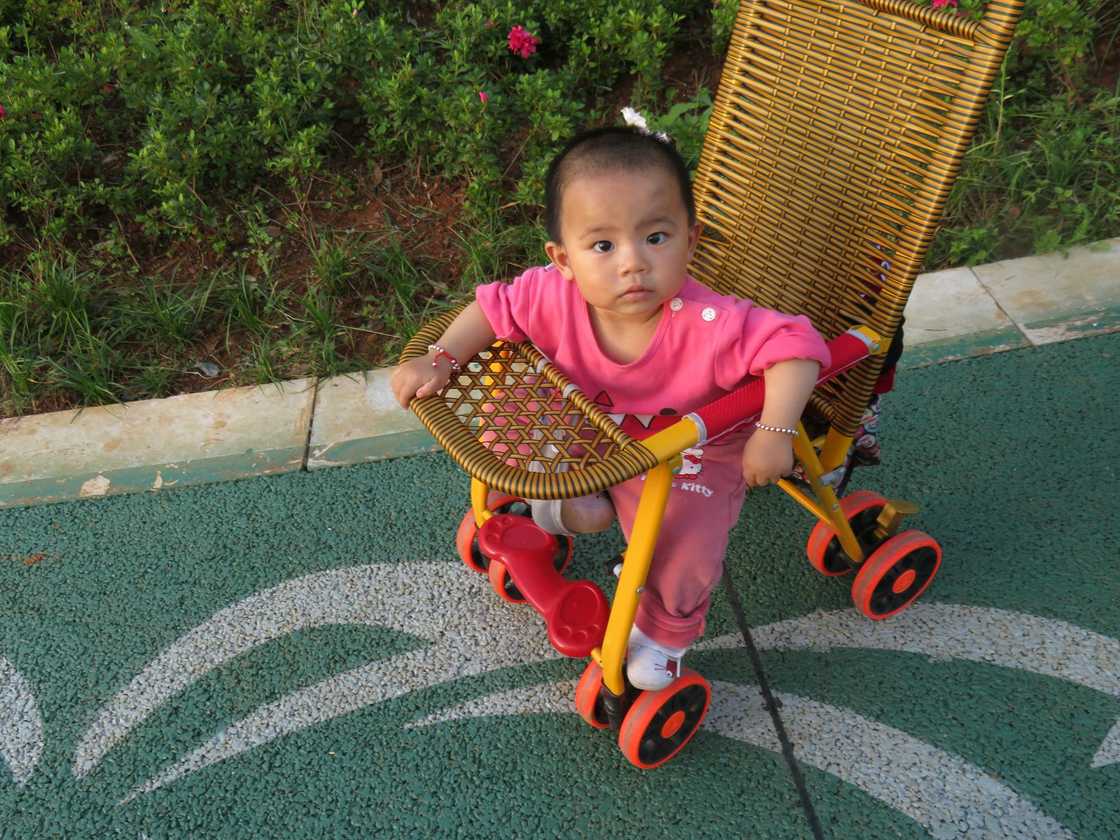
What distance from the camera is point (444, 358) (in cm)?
189

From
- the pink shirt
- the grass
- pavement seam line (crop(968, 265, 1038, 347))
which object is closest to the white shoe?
the pink shirt

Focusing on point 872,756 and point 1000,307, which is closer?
point 872,756

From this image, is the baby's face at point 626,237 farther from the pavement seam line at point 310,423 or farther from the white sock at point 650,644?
the pavement seam line at point 310,423

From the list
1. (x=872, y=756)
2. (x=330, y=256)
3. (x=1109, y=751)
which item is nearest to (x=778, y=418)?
(x=872, y=756)

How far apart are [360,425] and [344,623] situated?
716mm

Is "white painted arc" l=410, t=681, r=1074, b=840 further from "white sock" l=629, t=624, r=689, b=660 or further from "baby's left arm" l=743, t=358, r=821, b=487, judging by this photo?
"baby's left arm" l=743, t=358, r=821, b=487

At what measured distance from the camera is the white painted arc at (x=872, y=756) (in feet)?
6.03

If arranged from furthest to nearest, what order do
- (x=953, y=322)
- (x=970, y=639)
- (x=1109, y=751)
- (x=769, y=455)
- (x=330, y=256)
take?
(x=330, y=256) < (x=953, y=322) < (x=970, y=639) < (x=1109, y=751) < (x=769, y=455)

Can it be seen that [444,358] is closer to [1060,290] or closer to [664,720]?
[664,720]

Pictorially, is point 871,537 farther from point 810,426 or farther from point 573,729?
point 573,729

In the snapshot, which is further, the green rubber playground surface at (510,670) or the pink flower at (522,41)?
the pink flower at (522,41)

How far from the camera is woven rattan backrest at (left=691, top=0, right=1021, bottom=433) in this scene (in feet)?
6.09

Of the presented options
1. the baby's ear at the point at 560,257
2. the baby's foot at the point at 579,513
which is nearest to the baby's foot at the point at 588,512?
the baby's foot at the point at 579,513

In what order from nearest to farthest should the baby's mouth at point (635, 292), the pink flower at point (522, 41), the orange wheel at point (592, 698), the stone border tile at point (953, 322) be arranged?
the baby's mouth at point (635, 292)
the orange wheel at point (592, 698)
the stone border tile at point (953, 322)
the pink flower at point (522, 41)
